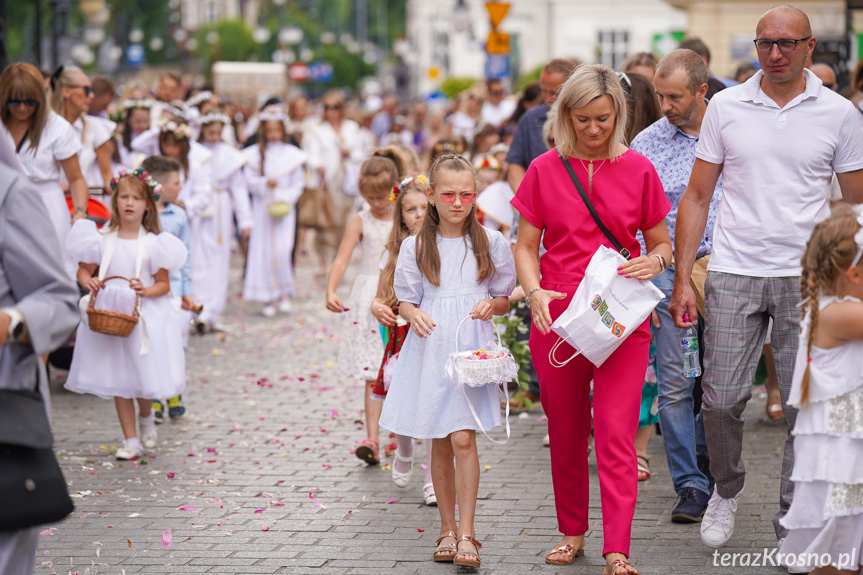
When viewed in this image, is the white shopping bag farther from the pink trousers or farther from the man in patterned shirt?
the man in patterned shirt

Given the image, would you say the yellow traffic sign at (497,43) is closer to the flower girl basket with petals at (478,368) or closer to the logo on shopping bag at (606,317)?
the flower girl basket with petals at (478,368)

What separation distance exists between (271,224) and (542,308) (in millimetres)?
9433

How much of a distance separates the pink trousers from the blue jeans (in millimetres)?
847

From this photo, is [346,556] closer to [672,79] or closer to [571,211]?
[571,211]

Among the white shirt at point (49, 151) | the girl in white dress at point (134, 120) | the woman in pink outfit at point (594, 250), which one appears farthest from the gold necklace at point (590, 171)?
the girl in white dress at point (134, 120)

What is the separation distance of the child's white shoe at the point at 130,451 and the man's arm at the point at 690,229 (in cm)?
363

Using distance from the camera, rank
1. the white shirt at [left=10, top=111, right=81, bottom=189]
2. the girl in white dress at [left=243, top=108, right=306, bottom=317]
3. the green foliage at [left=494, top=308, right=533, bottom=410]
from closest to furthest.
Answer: the green foliage at [left=494, top=308, right=533, bottom=410] → the white shirt at [left=10, top=111, right=81, bottom=189] → the girl in white dress at [left=243, top=108, right=306, bottom=317]

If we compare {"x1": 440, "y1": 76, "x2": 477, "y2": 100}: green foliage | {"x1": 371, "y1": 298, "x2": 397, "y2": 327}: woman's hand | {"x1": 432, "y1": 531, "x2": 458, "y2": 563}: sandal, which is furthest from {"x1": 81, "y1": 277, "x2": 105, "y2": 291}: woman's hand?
{"x1": 440, "y1": 76, "x2": 477, "y2": 100}: green foliage

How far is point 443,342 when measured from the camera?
5422mm

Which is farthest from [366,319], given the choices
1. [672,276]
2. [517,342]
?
[672,276]

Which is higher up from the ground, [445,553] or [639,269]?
[639,269]

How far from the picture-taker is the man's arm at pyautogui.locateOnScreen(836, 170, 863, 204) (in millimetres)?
5039

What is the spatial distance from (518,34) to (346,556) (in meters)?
70.4

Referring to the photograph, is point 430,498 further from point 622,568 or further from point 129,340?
point 129,340
